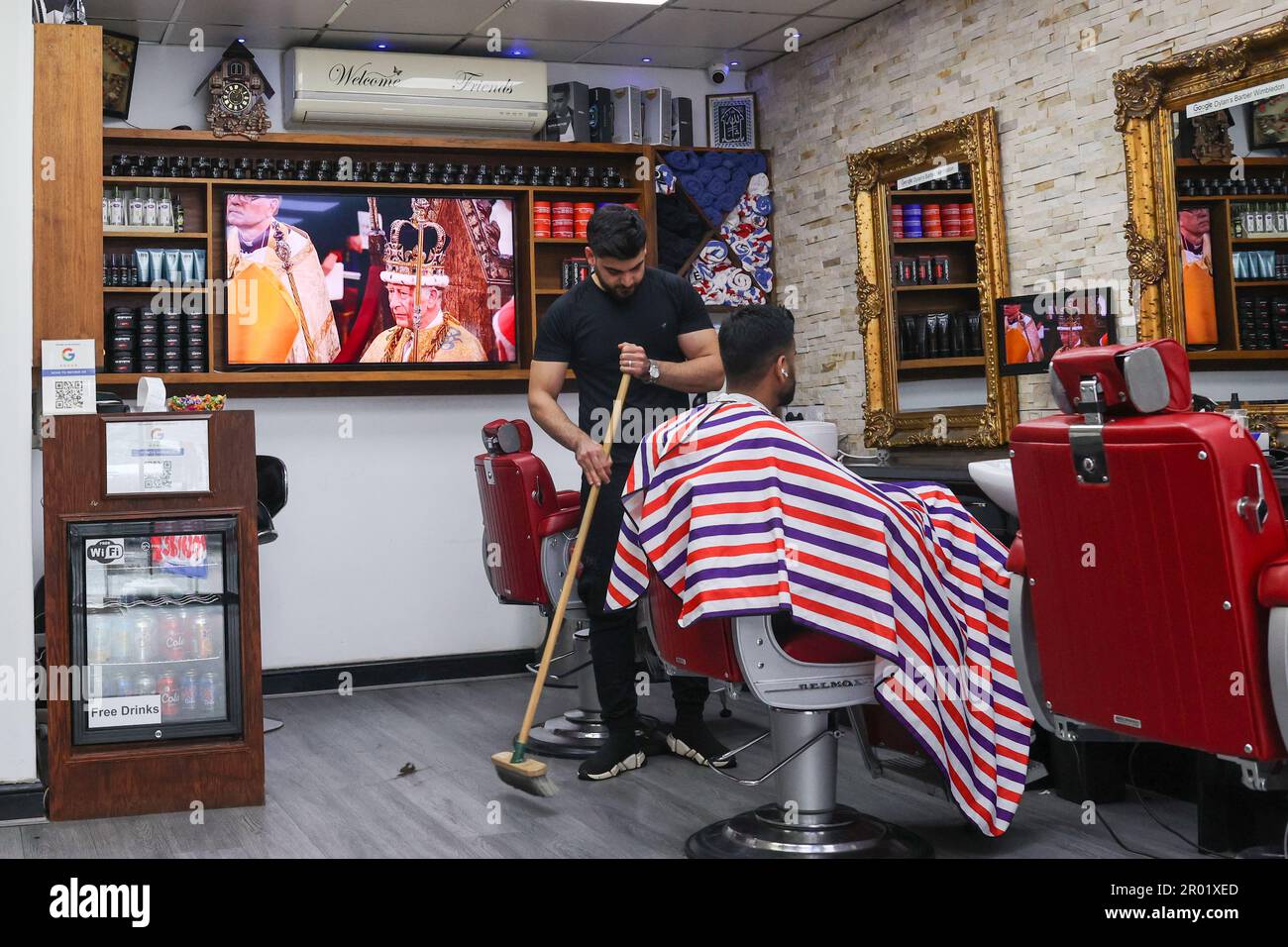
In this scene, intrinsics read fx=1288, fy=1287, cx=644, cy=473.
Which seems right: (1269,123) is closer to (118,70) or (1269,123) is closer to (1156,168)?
(1156,168)

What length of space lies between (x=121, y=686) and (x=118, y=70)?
2.68 m

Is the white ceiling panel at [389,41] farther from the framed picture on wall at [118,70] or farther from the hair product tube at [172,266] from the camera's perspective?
the hair product tube at [172,266]

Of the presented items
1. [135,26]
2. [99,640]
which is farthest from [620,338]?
[135,26]

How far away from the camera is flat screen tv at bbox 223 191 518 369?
518 cm

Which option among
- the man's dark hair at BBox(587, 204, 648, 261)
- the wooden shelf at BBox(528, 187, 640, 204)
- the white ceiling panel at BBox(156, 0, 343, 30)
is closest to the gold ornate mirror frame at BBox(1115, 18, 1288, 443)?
the man's dark hair at BBox(587, 204, 648, 261)

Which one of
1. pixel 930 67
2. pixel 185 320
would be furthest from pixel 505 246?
pixel 930 67

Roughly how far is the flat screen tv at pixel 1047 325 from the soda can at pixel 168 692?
287cm

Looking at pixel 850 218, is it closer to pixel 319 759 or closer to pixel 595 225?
pixel 595 225

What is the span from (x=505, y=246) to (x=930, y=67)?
190 centimetres

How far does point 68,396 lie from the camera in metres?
3.45

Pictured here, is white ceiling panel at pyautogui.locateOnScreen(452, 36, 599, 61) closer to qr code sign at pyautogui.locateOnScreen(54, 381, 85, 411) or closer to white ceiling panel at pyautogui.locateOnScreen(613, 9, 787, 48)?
white ceiling panel at pyautogui.locateOnScreen(613, 9, 787, 48)

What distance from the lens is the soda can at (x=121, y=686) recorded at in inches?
137

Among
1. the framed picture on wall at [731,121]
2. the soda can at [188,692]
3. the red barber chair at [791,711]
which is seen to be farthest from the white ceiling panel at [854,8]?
the soda can at [188,692]

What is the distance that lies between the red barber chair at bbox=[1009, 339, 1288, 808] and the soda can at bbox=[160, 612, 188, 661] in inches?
91.4
